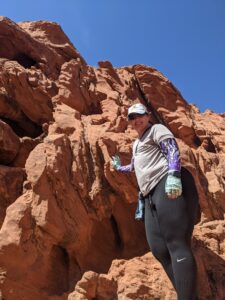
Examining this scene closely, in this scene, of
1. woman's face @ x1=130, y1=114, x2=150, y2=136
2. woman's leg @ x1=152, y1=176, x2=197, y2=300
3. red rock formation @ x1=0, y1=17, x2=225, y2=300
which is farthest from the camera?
red rock formation @ x1=0, y1=17, x2=225, y2=300

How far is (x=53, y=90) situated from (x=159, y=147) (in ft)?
20.3

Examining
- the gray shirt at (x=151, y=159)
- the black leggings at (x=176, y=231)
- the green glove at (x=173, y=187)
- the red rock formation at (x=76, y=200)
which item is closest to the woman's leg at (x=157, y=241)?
the black leggings at (x=176, y=231)

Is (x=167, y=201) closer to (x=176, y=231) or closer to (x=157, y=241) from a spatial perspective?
(x=176, y=231)

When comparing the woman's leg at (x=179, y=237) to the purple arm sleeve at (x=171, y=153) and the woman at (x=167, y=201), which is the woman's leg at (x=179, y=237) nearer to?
the woman at (x=167, y=201)

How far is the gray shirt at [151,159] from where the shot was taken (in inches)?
165

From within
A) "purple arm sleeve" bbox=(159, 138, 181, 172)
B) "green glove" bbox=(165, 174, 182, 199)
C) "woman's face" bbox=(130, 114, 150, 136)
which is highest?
"woman's face" bbox=(130, 114, 150, 136)

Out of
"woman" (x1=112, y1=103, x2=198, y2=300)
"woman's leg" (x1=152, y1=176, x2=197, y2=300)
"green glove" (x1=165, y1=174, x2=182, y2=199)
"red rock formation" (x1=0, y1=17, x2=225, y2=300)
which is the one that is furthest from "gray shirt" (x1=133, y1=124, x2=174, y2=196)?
"red rock formation" (x1=0, y1=17, x2=225, y2=300)

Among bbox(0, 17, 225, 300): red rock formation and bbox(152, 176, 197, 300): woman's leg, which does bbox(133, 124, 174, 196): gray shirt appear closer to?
bbox(152, 176, 197, 300): woman's leg

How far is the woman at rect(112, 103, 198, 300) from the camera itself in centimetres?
368

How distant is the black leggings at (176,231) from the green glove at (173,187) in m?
0.13

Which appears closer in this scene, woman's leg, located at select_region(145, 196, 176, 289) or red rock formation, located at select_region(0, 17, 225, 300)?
woman's leg, located at select_region(145, 196, 176, 289)

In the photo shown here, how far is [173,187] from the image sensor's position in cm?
375

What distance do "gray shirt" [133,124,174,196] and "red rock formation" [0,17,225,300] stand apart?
2.08 m

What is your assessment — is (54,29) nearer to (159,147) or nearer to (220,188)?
(220,188)
